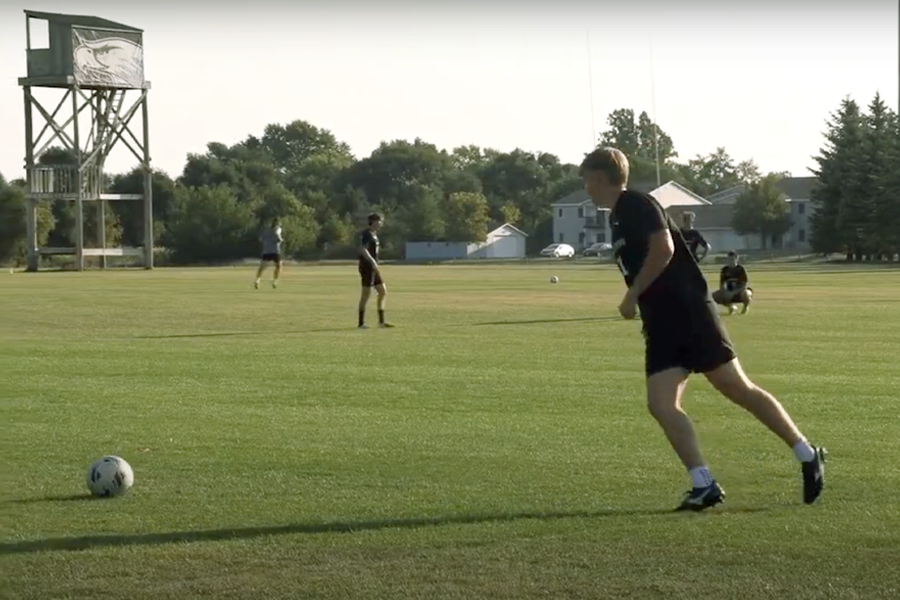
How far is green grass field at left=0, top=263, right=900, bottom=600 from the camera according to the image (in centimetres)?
669

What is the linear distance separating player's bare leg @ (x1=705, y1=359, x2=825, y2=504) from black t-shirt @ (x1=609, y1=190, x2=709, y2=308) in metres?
0.45

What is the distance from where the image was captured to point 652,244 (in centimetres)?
782

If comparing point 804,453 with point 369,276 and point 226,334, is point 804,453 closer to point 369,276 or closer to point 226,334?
Result: point 226,334

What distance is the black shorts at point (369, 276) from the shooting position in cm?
2427

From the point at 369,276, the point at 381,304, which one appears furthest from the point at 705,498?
the point at 381,304

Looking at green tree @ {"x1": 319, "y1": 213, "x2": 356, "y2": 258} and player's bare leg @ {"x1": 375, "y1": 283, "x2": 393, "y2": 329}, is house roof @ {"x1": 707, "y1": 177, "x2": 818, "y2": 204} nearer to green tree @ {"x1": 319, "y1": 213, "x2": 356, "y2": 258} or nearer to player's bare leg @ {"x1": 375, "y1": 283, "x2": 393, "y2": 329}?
green tree @ {"x1": 319, "y1": 213, "x2": 356, "y2": 258}

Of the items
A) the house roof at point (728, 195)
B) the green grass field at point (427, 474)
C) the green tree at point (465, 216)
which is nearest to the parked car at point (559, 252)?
the green tree at point (465, 216)

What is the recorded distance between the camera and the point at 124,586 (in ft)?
21.5

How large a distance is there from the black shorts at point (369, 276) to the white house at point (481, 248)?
71.9 meters

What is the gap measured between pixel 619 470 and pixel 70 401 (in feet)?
20.8

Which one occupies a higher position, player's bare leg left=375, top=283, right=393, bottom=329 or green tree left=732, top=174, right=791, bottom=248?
green tree left=732, top=174, right=791, bottom=248

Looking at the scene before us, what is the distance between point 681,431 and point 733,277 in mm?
20689

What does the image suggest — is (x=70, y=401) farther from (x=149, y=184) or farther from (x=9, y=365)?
(x=149, y=184)

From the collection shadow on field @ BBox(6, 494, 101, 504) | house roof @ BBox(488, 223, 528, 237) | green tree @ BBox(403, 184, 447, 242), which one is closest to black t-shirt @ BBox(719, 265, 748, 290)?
shadow on field @ BBox(6, 494, 101, 504)
